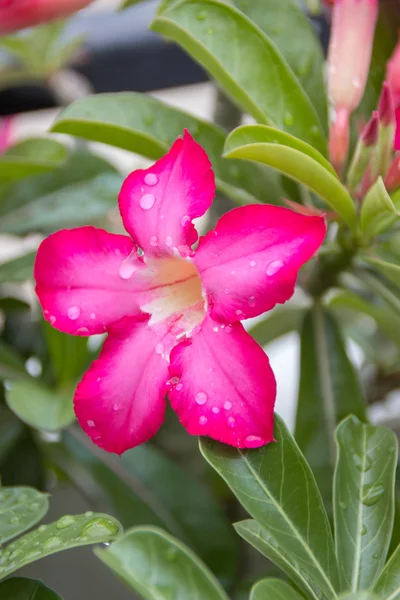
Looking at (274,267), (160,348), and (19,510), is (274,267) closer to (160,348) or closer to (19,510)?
(160,348)

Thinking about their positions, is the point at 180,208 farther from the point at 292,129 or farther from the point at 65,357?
the point at 65,357

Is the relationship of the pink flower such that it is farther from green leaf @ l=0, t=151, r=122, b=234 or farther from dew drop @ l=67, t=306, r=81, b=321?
green leaf @ l=0, t=151, r=122, b=234

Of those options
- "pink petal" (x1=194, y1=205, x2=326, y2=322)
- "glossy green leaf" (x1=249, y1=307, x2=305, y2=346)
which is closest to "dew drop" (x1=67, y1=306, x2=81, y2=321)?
"pink petal" (x1=194, y1=205, x2=326, y2=322)

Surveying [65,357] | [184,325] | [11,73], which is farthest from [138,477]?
[11,73]

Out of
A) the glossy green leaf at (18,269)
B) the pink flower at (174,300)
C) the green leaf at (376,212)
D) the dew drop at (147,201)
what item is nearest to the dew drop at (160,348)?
the pink flower at (174,300)

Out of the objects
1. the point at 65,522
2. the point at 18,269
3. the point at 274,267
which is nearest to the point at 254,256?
the point at 274,267
